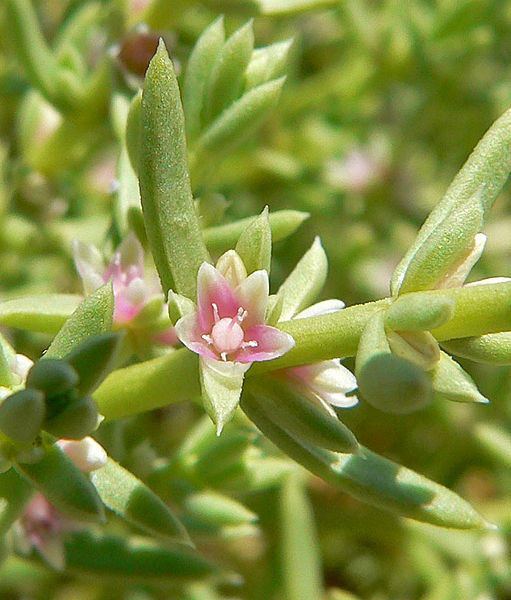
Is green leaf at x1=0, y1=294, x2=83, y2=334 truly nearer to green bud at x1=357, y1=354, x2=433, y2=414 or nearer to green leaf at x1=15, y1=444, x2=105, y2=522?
green leaf at x1=15, y1=444, x2=105, y2=522

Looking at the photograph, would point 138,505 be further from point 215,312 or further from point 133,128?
point 133,128

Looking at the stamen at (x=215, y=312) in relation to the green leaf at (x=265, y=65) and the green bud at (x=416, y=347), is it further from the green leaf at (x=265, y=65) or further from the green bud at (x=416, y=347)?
the green leaf at (x=265, y=65)

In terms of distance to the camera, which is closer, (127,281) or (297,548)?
(127,281)

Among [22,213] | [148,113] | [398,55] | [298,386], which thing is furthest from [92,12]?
[298,386]

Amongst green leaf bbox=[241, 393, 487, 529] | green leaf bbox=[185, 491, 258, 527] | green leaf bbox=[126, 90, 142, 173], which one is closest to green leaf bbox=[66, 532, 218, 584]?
green leaf bbox=[185, 491, 258, 527]

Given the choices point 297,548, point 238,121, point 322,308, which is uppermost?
point 238,121

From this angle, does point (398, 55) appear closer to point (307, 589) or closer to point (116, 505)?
point (307, 589)

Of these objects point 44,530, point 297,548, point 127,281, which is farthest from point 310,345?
point 297,548
